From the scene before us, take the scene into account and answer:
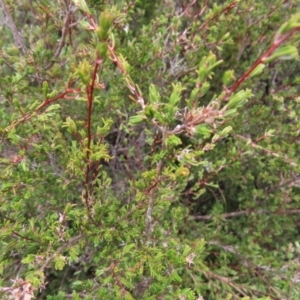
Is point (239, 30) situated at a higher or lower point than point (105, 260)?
higher

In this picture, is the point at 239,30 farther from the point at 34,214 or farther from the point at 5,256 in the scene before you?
the point at 5,256

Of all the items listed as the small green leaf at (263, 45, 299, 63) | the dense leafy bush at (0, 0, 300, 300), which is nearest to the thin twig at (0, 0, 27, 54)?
the dense leafy bush at (0, 0, 300, 300)

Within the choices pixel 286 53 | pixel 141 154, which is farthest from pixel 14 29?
pixel 286 53

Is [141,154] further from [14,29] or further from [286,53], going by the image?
[286,53]

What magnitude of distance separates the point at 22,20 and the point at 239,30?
1.86 metres

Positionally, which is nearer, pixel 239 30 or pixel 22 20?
pixel 239 30

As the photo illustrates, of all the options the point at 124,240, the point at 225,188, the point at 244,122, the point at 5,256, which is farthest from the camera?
the point at 225,188

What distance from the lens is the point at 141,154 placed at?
2625mm

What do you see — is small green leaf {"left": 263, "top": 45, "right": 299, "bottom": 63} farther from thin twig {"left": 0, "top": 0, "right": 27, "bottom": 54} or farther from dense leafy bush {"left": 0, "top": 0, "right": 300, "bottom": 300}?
thin twig {"left": 0, "top": 0, "right": 27, "bottom": 54}

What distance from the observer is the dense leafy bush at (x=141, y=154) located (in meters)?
1.30

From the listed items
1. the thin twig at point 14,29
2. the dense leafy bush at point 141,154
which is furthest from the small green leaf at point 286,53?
the thin twig at point 14,29

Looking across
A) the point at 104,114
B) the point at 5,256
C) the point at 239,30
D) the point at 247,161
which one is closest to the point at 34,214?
the point at 5,256

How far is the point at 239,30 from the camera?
8.73 feet

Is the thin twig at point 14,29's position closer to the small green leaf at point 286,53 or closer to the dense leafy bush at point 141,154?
the dense leafy bush at point 141,154
